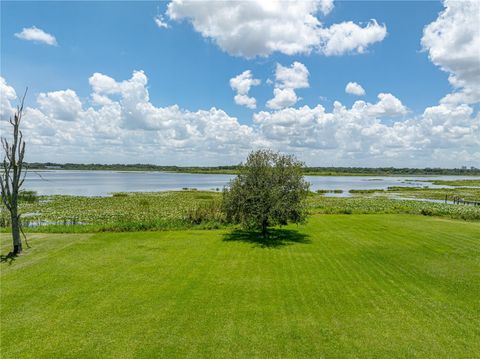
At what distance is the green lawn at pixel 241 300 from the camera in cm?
1062

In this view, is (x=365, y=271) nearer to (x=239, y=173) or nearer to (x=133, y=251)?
(x=239, y=173)

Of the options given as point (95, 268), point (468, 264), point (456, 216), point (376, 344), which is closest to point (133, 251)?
point (95, 268)

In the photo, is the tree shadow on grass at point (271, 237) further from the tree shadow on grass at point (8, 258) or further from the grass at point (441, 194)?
the grass at point (441, 194)

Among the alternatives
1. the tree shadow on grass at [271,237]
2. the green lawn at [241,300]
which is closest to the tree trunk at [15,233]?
the green lawn at [241,300]

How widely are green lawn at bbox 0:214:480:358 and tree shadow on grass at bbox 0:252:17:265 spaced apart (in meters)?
0.61

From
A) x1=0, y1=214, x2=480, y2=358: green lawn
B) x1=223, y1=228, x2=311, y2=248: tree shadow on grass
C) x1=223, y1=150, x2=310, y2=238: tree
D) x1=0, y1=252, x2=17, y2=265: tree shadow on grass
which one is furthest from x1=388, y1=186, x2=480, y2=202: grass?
x1=0, y1=252, x2=17, y2=265: tree shadow on grass

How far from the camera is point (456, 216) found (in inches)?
1640

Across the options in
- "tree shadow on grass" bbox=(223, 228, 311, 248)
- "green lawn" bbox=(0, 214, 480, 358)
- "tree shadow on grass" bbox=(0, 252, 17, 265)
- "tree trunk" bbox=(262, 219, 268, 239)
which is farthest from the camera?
"tree trunk" bbox=(262, 219, 268, 239)

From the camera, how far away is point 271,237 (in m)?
28.7

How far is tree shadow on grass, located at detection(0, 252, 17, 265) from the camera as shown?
782 inches

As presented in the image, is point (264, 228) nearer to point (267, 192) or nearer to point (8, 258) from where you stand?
point (267, 192)

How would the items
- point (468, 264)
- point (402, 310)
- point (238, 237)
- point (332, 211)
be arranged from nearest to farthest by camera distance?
point (402, 310) < point (468, 264) < point (238, 237) < point (332, 211)

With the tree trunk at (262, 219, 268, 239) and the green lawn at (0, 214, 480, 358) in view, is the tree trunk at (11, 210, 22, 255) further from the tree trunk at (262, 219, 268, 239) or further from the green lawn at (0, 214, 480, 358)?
the tree trunk at (262, 219, 268, 239)

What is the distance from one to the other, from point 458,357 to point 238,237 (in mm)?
20219
